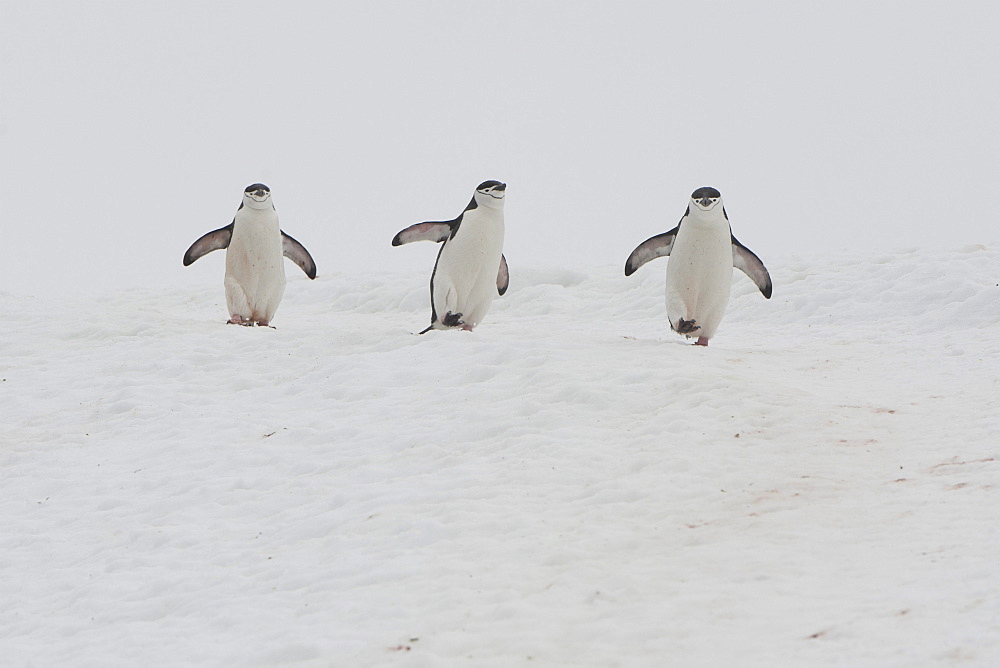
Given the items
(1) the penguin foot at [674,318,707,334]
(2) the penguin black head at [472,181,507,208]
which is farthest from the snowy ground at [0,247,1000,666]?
(2) the penguin black head at [472,181,507,208]

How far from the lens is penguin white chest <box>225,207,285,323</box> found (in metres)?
10.6

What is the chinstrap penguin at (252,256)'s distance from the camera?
10.6 metres

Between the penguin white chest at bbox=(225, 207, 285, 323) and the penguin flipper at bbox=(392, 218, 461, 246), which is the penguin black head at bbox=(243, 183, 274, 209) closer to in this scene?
the penguin white chest at bbox=(225, 207, 285, 323)

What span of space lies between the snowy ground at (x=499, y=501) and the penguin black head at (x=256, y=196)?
4.79ft

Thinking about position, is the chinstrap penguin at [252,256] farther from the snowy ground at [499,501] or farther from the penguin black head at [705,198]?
the penguin black head at [705,198]

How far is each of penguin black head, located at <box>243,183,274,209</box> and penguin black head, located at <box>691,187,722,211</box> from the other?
13.6 feet

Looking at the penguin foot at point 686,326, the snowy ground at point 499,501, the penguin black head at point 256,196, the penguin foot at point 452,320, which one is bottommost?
the penguin foot at point 452,320

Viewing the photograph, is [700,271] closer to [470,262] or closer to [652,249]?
[652,249]

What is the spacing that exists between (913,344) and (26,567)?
23.6 feet

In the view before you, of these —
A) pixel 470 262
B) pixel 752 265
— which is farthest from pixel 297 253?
pixel 752 265

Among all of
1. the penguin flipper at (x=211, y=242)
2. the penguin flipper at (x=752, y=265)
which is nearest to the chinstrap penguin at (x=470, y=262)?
the penguin flipper at (x=752, y=265)

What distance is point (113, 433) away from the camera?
290 inches

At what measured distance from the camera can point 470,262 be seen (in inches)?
382

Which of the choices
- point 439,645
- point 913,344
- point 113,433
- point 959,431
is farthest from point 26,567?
point 913,344
